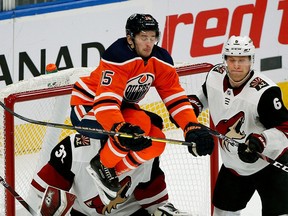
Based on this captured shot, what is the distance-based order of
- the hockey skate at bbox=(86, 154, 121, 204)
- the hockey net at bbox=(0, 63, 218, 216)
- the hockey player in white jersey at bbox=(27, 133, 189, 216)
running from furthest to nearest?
the hockey net at bbox=(0, 63, 218, 216)
the hockey player in white jersey at bbox=(27, 133, 189, 216)
the hockey skate at bbox=(86, 154, 121, 204)

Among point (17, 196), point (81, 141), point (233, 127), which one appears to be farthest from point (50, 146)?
point (233, 127)

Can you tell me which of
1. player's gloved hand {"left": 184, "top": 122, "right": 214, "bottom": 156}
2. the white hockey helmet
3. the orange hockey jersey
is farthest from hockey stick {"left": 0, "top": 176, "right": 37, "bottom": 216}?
the white hockey helmet

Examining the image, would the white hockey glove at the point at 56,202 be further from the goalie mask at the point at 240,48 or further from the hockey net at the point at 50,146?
the goalie mask at the point at 240,48

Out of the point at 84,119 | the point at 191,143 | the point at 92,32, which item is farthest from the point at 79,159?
the point at 92,32

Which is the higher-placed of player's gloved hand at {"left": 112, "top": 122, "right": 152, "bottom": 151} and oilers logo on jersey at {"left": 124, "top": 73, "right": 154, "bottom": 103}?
oilers logo on jersey at {"left": 124, "top": 73, "right": 154, "bottom": 103}

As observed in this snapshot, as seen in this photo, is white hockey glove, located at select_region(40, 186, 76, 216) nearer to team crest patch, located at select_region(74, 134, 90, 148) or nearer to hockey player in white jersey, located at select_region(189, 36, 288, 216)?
team crest patch, located at select_region(74, 134, 90, 148)

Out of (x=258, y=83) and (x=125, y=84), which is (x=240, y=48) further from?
(x=125, y=84)

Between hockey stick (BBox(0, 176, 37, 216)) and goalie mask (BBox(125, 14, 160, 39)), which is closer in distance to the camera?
goalie mask (BBox(125, 14, 160, 39))

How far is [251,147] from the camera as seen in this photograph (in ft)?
14.1

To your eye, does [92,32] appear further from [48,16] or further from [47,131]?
[47,131]

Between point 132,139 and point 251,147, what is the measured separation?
48 cm

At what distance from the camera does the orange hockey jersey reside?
13.8 feet

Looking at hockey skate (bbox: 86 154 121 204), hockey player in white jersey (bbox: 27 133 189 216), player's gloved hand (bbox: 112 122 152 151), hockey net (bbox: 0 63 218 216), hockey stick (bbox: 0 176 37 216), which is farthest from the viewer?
hockey net (bbox: 0 63 218 216)

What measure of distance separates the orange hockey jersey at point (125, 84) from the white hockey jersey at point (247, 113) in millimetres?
Answer: 213
